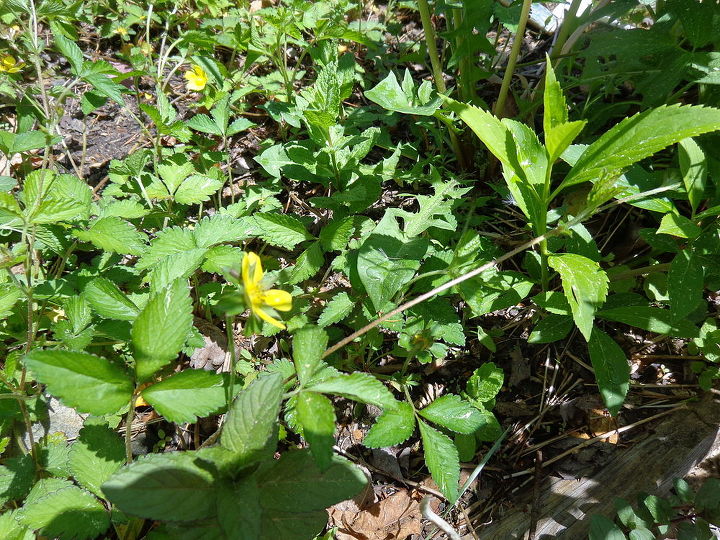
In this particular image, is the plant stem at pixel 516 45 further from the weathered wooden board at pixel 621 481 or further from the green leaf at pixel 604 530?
the green leaf at pixel 604 530

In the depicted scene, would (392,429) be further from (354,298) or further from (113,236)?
(113,236)

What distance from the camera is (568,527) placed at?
1.60m

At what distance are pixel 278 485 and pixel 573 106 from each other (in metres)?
2.27

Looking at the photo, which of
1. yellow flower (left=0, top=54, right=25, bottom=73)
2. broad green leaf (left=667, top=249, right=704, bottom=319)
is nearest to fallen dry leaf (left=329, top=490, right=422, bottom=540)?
broad green leaf (left=667, top=249, right=704, bottom=319)

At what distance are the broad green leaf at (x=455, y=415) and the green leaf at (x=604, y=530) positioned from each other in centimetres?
43

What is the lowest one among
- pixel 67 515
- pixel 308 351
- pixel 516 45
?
pixel 67 515

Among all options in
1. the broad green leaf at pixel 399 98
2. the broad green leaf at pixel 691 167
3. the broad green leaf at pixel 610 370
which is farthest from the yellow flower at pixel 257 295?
the broad green leaf at pixel 691 167

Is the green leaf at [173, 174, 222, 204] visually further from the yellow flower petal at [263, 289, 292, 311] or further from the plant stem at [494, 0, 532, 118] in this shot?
the plant stem at [494, 0, 532, 118]

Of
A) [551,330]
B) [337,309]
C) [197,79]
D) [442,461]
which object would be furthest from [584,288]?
[197,79]

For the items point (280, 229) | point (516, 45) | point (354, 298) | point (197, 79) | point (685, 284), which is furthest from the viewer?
point (197, 79)

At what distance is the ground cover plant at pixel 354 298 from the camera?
116 cm

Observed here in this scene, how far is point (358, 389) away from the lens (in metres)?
1.15

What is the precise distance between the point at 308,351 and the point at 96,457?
741 mm

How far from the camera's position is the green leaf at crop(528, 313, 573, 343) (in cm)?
170
